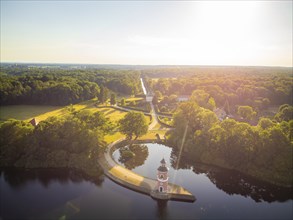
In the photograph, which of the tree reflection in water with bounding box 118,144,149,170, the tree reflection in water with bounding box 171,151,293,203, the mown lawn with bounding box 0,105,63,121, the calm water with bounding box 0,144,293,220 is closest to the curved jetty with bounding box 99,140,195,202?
the calm water with bounding box 0,144,293,220

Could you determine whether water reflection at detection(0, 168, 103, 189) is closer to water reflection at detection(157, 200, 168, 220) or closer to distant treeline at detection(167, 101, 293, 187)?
water reflection at detection(157, 200, 168, 220)

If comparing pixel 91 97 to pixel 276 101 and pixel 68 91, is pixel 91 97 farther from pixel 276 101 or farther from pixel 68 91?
pixel 276 101

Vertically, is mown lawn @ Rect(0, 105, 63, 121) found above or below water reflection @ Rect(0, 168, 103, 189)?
below

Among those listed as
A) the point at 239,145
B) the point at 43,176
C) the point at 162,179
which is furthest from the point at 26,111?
the point at 239,145

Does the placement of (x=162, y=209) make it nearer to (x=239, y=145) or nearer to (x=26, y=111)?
(x=239, y=145)

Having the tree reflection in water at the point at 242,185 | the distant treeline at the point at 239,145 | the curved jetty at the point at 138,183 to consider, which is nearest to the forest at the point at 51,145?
the curved jetty at the point at 138,183

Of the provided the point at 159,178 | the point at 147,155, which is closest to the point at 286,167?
the point at 159,178

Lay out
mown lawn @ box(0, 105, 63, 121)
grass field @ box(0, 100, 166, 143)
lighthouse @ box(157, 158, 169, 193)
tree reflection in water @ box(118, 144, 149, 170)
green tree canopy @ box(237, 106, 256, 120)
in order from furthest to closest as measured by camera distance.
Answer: mown lawn @ box(0, 105, 63, 121) → grass field @ box(0, 100, 166, 143) → green tree canopy @ box(237, 106, 256, 120) → tree reflection in water @ box(118, 144, 149, 170) → lighthouse @ box(157, 158, 169, 193)
